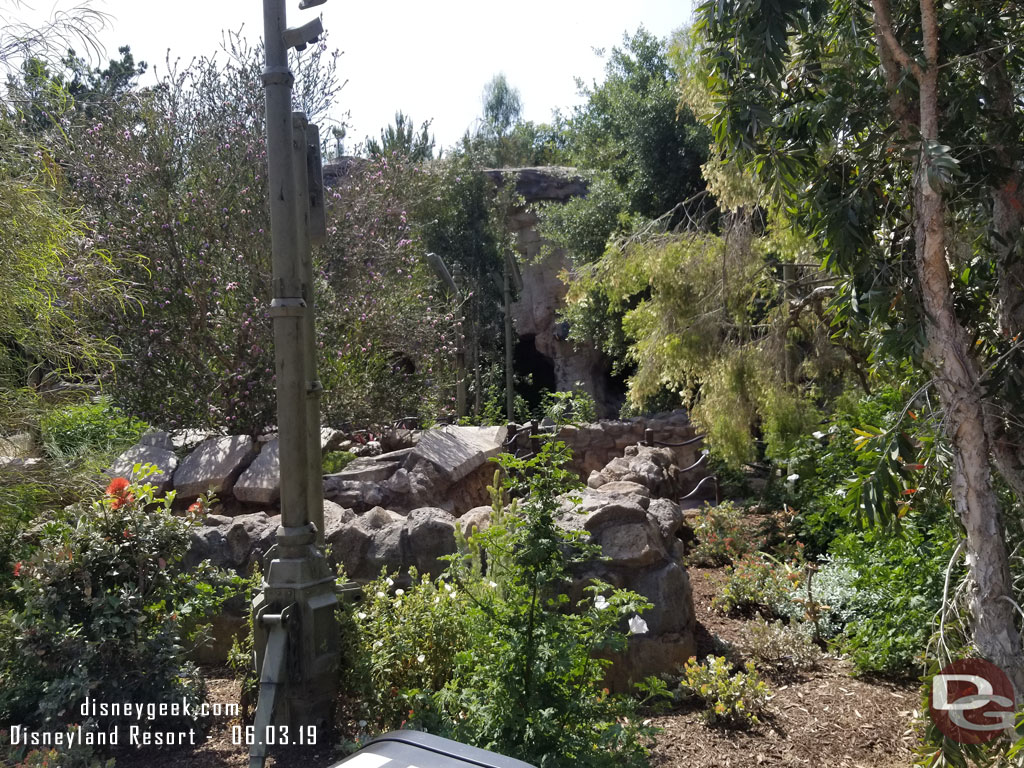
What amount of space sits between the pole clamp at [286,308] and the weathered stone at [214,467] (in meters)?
3.96

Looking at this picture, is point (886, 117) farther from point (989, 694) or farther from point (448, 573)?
point (448, 573)

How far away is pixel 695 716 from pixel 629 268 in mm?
4794

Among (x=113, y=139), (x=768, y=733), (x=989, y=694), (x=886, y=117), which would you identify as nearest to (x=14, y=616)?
(x=768, y=733)

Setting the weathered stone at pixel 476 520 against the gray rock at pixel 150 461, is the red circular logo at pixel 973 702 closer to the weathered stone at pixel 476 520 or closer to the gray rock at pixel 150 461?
the weathered stone at pixel 476 520

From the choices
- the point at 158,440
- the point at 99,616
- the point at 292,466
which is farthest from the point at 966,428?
the point at 158,440

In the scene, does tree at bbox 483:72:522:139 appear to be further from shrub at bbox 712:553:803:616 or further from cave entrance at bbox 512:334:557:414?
shrub at bbox 712:553:803:616

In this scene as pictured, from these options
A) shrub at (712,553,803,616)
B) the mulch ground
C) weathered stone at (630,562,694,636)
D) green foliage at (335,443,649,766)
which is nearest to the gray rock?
the mulch ground

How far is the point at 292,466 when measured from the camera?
3.21 m

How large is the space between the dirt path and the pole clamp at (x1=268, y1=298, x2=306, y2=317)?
227cm

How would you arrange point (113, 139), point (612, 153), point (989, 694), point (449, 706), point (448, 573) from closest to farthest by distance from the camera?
1. point (989, 694)
2. point (449, 706)
3. point (448, 573)
4. point (113, 139)
5. point (612, 153)

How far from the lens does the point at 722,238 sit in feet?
25.0

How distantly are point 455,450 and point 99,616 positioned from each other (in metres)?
4.75

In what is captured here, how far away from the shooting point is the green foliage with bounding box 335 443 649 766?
8.75 feet

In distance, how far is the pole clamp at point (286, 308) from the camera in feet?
10.4
